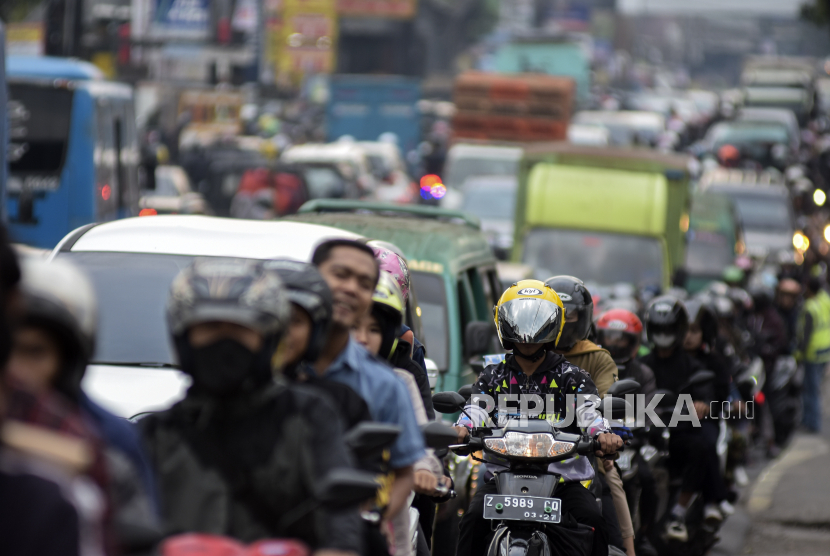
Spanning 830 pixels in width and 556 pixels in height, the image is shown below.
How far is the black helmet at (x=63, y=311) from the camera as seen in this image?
108 inches

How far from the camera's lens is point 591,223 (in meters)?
16.4

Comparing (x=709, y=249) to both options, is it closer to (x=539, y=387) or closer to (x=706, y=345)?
(x=706, y=345)

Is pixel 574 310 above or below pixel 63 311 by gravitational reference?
below

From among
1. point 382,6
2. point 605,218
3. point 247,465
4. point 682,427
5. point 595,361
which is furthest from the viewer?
point 382,6

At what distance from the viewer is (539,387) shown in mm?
6145

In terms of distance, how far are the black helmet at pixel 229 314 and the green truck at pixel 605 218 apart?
12.2m

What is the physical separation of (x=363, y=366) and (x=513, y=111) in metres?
30.9

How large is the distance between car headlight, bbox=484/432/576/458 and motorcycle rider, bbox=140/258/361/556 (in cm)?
262

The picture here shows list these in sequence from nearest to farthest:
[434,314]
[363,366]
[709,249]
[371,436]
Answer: [371,436], [363,366], [434,314], [709,249]

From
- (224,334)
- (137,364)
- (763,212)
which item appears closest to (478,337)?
(137,364)

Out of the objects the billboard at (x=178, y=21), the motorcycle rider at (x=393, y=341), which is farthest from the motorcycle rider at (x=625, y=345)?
the billboard at (x=178, y=21)

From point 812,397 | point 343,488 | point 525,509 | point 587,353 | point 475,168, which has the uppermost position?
point 343,488

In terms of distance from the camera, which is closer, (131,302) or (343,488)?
(343,488)

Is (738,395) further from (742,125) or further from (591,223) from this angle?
(742,125)
